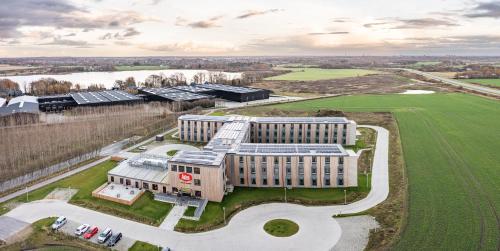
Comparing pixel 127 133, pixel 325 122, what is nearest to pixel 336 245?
pixel 325 122

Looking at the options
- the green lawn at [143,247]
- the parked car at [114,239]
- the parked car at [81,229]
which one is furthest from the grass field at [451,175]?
the parked car at [81,229]

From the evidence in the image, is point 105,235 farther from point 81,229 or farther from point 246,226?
point 246,226

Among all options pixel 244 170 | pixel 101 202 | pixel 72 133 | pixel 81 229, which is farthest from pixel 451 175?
pixel 72 133

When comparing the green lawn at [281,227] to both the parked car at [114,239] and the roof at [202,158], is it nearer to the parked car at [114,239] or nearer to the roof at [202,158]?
the roof at [202,158]

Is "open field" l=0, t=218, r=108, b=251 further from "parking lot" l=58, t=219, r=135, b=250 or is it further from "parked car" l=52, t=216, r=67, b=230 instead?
"parking lot" l=58, t=219, r=135, b=250

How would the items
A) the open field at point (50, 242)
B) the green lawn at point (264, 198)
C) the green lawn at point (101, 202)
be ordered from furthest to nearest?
the green lawn at point (101, 202), the green lawn at point (264, 198), the open field at point (50, 242)

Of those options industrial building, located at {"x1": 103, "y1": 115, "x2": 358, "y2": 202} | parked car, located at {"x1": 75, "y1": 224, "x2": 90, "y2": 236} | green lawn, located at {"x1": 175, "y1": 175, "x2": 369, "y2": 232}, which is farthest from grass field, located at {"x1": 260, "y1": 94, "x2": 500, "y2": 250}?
parked car, located at {"x1": 75, "y1": 224, "x2": 90, "y2": 236}

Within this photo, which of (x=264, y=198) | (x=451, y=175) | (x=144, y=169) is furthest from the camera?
(x=451, y=175)

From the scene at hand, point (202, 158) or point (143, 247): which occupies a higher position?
point (202, 158)
